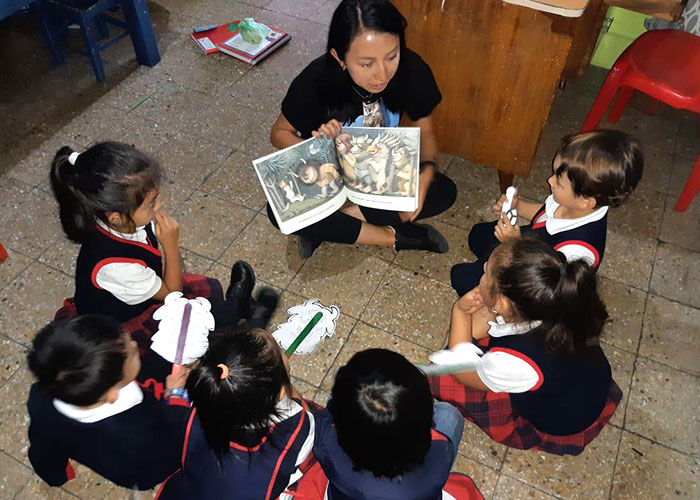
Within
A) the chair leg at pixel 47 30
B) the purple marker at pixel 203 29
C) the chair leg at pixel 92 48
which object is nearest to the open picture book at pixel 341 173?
the chair leg at pixel 92 48

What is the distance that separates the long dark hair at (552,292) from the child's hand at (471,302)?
0.24 metres

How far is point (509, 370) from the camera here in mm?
1412

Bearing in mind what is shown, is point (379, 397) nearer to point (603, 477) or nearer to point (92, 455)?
Answer: point (92, 455)

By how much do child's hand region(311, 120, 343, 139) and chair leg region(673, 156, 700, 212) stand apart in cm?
150

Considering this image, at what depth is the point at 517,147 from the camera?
230 cm

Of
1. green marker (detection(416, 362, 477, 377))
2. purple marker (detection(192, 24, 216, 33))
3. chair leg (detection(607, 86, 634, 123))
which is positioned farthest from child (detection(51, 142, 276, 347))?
chair leg (detection(607, 86, 634, 123))

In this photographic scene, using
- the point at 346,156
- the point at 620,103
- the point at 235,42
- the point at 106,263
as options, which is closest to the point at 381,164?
the point at 346,156

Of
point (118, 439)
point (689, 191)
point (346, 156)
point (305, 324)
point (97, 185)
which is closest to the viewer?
point (118, 439)

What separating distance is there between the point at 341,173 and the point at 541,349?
952 millimetres

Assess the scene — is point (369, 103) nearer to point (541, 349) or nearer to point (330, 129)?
point (330, 129)

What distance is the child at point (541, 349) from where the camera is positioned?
4.42 ft

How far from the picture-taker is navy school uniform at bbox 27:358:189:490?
4.29 ft

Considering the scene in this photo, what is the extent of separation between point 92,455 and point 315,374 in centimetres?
79

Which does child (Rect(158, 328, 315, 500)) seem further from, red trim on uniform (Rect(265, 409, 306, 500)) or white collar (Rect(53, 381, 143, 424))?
white collar (Rect(53, 381, 143, 424))
